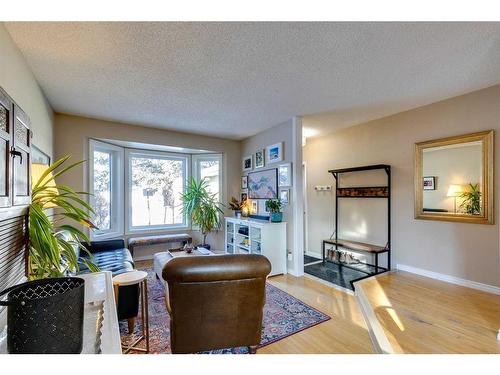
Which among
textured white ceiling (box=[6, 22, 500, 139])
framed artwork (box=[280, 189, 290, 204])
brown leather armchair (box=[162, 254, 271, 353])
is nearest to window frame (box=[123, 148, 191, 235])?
textured white ceiling (box=[6, 22, 500, 139])

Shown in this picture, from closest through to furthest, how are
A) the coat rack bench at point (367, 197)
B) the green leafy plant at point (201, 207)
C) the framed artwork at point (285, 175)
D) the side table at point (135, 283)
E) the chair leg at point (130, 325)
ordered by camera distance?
the side table at point (135, 283), the chair leg at point (130, 325), the coat rack bench at point (367, 197), the framed artwork at point (285, 175), the green leafy plant at point (201, 207)

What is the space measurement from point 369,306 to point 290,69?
251 centimetres

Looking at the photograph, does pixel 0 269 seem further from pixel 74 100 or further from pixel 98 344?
pixel 74 100

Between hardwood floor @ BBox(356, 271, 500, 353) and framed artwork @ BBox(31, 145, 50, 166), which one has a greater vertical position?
framed artwork @ BBox(31, 145, 50, 166)

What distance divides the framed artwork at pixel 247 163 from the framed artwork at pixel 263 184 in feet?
0.52

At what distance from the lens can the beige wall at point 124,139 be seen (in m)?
3.42

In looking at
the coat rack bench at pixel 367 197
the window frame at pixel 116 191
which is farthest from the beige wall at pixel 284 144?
the window frame at pixel 116 191

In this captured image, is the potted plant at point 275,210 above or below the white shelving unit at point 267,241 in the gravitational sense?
above

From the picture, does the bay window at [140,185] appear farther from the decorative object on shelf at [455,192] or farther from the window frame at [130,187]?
the decorative object on shelf at [455,192]

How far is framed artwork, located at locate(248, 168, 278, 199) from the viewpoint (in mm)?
3988

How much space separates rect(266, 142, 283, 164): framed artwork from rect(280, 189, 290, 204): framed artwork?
1.79ft

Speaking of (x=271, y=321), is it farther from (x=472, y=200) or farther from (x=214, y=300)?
(x=472, y=200)

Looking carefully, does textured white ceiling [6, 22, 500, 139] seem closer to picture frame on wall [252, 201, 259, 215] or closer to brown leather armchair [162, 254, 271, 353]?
brown leather armchair [162, 254, 271, 353]
